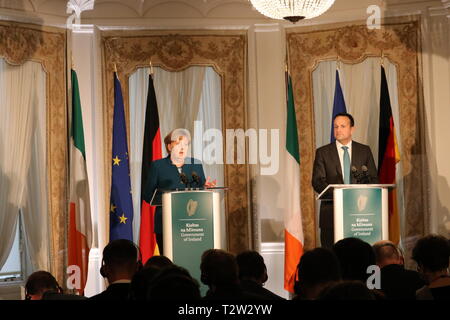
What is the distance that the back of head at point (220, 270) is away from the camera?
352cm

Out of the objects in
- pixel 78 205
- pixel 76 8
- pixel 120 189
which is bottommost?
pixel 78 205

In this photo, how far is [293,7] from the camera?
25.8 ft

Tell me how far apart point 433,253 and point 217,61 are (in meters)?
6.55

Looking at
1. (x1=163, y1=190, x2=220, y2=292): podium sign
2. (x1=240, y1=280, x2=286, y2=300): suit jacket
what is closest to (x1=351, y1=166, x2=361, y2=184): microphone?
(x1=163, y1=190, x2=220, y2=292): podium sign

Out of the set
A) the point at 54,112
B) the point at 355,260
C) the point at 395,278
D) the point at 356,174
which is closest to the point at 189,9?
the point at 54,112

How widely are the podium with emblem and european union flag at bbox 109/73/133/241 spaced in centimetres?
238

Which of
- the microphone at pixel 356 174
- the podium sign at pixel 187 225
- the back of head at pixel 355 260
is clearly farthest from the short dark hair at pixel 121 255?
the microphone at pixel 356 174

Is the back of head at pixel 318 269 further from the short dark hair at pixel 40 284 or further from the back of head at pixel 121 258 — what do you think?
the short dark hair at pixel 40 284

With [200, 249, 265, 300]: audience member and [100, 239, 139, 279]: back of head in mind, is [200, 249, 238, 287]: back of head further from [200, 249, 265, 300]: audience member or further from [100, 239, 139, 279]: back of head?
[100, 239, 139, 279]: back of head

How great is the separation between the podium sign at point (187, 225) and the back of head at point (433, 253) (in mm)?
3703

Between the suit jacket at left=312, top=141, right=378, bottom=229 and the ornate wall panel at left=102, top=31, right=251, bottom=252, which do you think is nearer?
the suit jacket at left=312, top=141, right=378, bottom=229

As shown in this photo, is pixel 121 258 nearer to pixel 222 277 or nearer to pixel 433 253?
pixel 222 277

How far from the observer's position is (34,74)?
364 inches

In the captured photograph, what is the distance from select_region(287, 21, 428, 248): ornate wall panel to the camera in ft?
31.0
